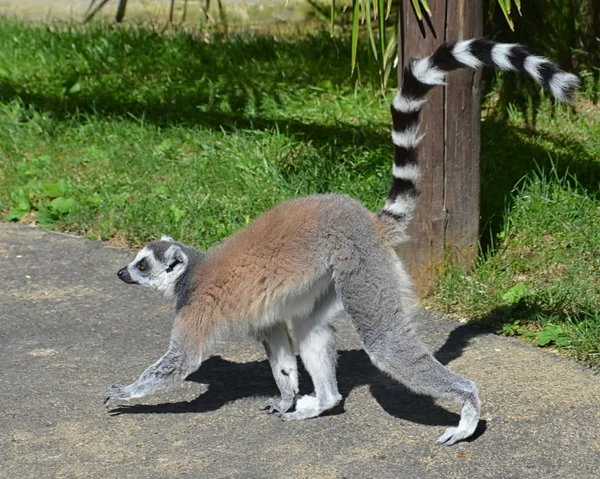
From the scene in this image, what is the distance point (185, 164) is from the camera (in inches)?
247

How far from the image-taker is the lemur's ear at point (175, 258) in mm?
3822

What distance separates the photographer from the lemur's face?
3.83m

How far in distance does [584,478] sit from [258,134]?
3.80 meters

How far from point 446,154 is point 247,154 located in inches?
76.2

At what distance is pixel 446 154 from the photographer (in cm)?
462

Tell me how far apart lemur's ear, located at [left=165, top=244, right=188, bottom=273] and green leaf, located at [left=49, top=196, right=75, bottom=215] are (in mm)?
2315

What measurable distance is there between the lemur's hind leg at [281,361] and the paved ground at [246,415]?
13 centimetres

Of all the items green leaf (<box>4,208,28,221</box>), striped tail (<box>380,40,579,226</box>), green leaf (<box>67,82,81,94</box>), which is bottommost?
green leaf (<box>4,208,28,221</box>)

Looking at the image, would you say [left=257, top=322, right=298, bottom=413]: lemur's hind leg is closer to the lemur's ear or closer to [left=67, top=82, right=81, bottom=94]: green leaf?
the lemur's ear

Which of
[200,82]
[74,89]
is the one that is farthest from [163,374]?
[74,89]

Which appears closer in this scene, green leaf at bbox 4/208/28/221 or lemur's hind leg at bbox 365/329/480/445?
lemur's hind leg at bbox 365/329/480/445

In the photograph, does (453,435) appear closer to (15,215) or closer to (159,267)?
(159,267)


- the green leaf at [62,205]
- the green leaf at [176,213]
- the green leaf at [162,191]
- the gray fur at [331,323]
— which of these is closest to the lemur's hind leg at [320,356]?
the gray fur at [331,323]

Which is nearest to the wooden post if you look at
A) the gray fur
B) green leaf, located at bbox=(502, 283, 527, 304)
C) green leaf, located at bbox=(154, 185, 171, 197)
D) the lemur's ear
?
green leaf, located at bbox=(502, 283, 527, 304)
